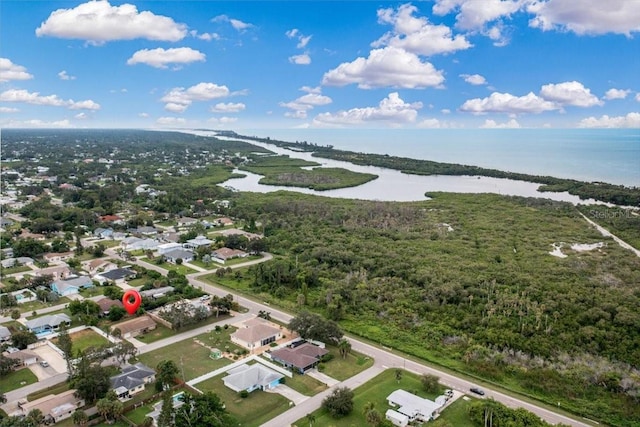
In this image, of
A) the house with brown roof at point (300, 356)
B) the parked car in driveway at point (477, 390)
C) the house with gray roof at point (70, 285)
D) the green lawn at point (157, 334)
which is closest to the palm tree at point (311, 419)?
the house with brown roof at point (300, 356)

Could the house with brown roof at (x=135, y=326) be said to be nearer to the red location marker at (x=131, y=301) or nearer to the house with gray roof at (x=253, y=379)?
the red location marker at (x=131, y=301)

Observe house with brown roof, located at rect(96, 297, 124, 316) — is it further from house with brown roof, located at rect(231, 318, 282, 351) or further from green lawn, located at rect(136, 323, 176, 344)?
house with brown roof, located at rect(231, 318, 282, 351)

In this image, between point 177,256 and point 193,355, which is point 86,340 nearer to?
point 193,355

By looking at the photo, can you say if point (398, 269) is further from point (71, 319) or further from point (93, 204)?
point (93, 204)

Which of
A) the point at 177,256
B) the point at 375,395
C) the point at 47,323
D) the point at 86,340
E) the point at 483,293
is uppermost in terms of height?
the point at 483,293

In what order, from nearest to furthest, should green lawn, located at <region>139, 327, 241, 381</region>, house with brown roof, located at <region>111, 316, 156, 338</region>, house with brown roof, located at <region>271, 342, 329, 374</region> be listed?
house with brown roof, located at <region>271, 342, 329, 374</region> < green lawn, located at <region>139, 327, 241, 381</region> < house with brown roof, located at <region>111, 316, 156, 338</region>

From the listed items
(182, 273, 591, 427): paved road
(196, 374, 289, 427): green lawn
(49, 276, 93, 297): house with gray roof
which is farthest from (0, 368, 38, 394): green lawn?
(182, 273, 591, 427): paved road

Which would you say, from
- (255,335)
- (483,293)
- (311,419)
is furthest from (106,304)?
(483,293)
